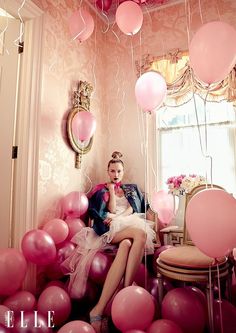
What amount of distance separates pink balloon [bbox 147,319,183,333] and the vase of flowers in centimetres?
109

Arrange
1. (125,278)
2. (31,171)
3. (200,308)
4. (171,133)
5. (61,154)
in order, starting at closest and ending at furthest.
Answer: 1. (200,308)
2. (125,278)
3. (31,171)
4. (61,154)
5. (171,133)

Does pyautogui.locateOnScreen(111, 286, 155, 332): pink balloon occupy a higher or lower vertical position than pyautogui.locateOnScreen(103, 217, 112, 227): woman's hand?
lower

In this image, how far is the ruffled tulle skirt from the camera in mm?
1857

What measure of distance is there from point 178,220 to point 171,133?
90cm

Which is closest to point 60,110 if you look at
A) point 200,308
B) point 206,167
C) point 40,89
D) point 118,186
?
point 40,89

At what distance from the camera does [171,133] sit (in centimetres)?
282

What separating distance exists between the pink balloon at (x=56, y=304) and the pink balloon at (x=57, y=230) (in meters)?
0.37

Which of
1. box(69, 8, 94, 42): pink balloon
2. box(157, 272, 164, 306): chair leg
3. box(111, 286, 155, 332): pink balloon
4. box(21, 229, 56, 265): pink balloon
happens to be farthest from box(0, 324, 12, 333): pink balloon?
box(69, 8, 94, 42): pink balloon

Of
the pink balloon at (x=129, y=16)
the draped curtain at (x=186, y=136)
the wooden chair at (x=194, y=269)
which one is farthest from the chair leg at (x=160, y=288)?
the pink balloon at (x=129, y=16)

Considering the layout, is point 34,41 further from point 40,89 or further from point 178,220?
point 178,220

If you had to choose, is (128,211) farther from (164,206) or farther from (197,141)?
(197,141)

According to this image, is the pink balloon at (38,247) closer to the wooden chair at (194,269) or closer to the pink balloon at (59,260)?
the pink balloon at (59,260)

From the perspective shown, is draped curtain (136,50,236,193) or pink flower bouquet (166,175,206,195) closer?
pink flower bouquet (166,175,206,195)

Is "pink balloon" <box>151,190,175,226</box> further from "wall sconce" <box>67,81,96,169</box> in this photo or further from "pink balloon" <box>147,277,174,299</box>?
"wall sconce" <box>67,81,96,169</box>
